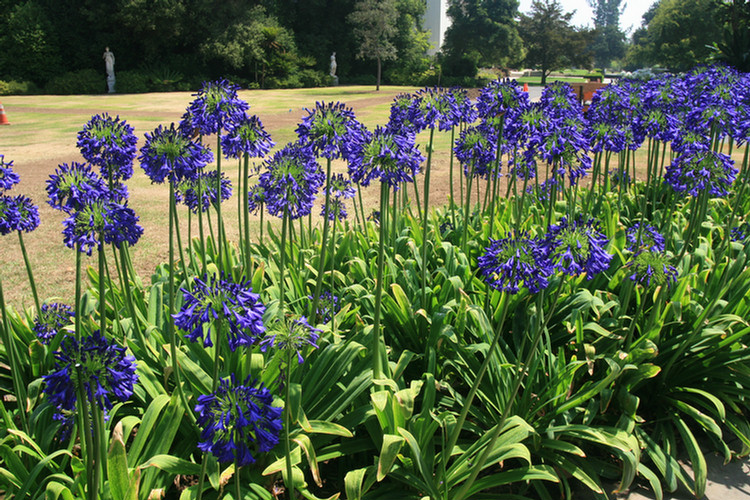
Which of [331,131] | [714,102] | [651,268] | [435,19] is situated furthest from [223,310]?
[435,19]

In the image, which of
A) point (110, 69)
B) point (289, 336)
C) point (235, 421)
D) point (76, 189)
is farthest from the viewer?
point (110, 69)

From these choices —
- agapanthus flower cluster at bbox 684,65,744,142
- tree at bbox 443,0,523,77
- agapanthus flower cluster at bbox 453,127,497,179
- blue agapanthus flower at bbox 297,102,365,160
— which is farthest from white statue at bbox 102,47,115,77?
blue agapanthus flower at bbox 297,102,365,160

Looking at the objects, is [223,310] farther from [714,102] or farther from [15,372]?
[714,102]

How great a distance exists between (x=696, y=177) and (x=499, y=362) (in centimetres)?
Answer: 191

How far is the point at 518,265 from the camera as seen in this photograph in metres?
2.18

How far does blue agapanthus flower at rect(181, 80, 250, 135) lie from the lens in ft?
9.59

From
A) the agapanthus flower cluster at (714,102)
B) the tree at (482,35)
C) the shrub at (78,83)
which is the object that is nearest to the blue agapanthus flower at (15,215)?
the agapanthus flower cluster at (714,102)

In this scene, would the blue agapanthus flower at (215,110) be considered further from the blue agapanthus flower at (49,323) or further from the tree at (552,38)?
the tree at (552,38)

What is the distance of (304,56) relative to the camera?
4322 cm

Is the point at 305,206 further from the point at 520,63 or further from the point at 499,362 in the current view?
the point at 520,63

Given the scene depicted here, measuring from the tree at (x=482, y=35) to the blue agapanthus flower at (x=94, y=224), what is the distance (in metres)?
48.2

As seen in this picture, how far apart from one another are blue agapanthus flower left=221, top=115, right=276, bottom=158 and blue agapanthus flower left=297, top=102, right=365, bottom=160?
0.28 meters

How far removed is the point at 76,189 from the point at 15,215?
2.23ft

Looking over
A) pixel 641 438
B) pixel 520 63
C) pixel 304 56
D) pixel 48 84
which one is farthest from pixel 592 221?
pixel 520 63
